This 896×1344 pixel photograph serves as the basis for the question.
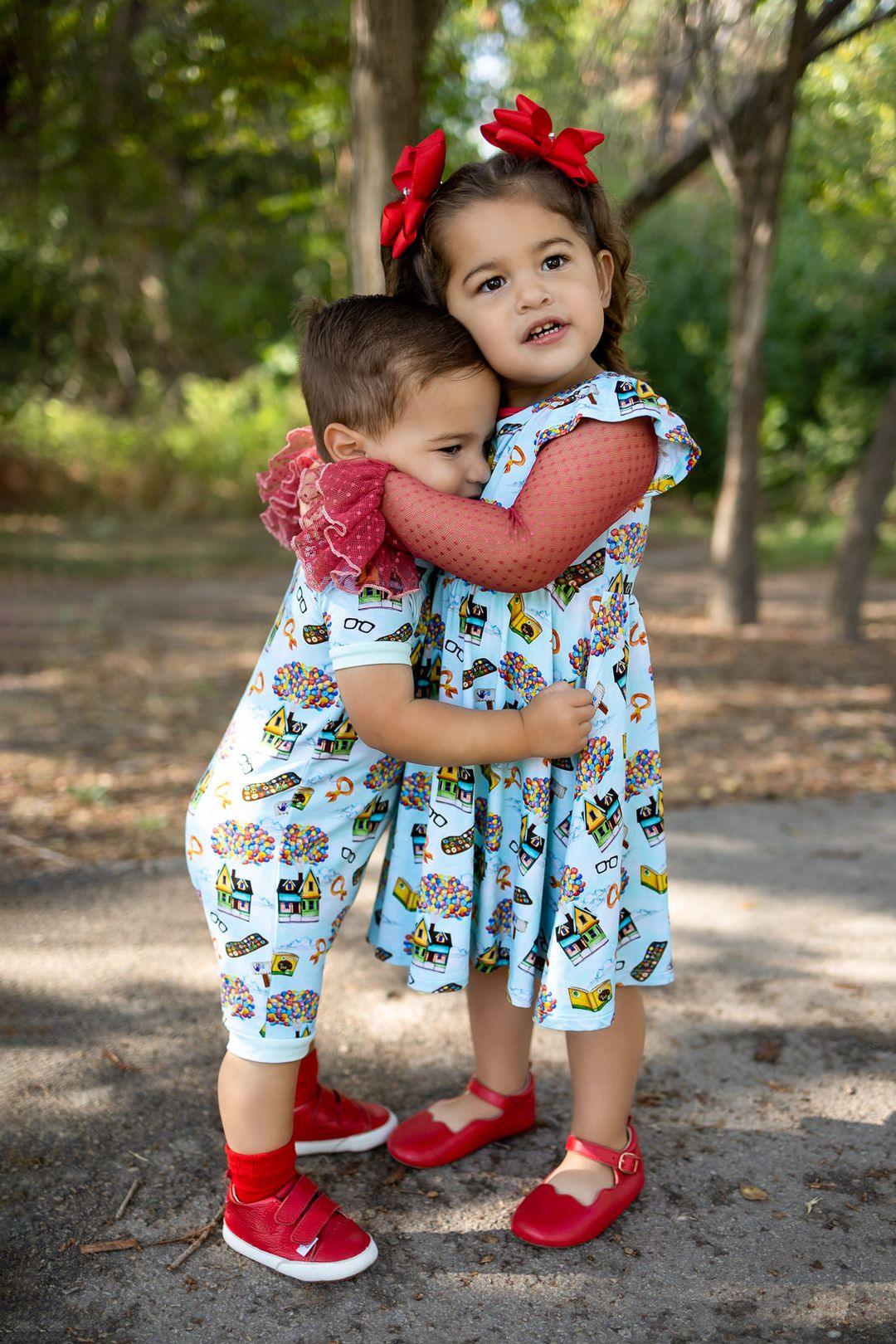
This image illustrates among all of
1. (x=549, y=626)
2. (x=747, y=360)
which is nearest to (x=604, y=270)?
(x=549, y=626)

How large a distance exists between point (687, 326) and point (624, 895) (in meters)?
11.4

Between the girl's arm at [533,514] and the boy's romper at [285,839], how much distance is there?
0.12m

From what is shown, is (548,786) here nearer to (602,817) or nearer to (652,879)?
(602,817)

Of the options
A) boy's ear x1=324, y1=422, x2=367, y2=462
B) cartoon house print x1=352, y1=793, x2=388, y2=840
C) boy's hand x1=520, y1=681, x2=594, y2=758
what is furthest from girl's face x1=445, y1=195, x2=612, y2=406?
cartoon house print x1=352, y1=793, x2=388, y2=840

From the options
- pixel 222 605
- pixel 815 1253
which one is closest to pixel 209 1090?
pixel 815 1253

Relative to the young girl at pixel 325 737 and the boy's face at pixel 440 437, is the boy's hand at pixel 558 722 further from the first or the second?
the boy's face at pixel 440 437

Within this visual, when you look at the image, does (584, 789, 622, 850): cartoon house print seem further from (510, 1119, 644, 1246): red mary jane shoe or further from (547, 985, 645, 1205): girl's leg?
(510, 1119, 644, 1246): red mary jane shoe

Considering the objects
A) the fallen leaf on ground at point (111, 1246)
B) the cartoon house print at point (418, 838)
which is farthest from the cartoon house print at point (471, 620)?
the fallen leaf on ground at point (111, 1246)

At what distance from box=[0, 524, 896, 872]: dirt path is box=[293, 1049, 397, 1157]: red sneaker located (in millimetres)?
1473

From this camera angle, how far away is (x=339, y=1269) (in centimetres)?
170

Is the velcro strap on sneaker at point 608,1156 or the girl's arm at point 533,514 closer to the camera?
the girl's arm at point 533,514

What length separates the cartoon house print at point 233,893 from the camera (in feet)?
5.65

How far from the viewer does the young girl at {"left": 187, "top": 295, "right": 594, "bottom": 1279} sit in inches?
63.4

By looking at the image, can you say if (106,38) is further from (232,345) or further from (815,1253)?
(232,345)
